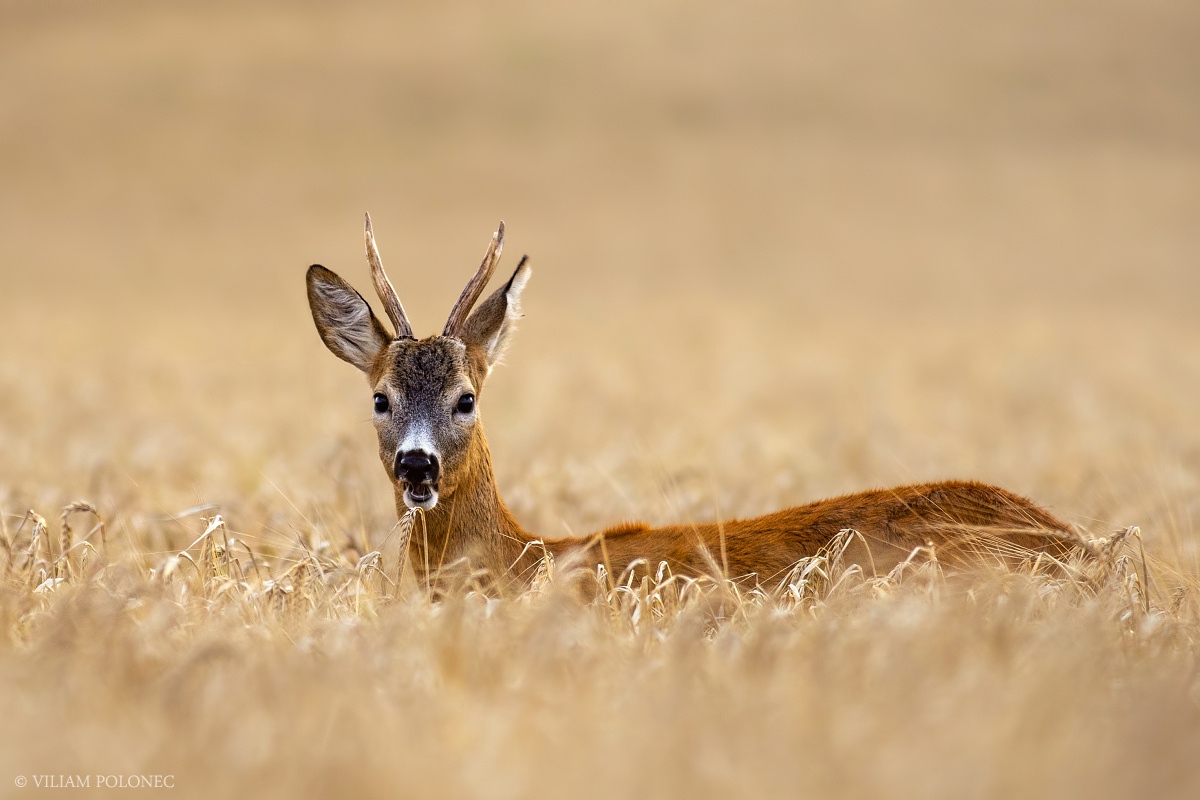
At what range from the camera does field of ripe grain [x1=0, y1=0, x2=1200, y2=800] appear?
10.6 ft

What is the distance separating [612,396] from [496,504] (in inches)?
383

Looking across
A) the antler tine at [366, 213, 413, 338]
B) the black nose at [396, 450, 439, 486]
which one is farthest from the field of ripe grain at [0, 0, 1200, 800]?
the antler tine at [366, 213, 413, 338]

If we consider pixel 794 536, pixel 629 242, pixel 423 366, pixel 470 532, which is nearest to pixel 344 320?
pixel 423 366

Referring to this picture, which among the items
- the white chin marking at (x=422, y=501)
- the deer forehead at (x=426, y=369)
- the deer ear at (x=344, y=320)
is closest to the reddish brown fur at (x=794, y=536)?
the white chin marking at (x=422, y=501)

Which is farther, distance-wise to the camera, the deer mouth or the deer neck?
the deer neck

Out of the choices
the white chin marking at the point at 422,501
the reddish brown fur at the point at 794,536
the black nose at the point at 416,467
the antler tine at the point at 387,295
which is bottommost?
the reddish brown fur at the point at 794,536

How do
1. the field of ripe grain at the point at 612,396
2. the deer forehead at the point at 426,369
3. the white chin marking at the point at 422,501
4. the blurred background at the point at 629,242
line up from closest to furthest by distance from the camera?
the field of ripe grain at the point at 612,396, the white chin marking at the point at 422,501, the deer forehead at the point at 426,369, the blurred background at the point at 629,242

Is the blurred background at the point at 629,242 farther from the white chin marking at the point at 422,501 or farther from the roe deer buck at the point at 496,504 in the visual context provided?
the white chin marking at the point at 422,501

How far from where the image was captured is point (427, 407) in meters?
5.80

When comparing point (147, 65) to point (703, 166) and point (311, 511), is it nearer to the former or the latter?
point (703, 166)

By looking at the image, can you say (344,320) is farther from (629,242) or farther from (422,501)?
(629,242)

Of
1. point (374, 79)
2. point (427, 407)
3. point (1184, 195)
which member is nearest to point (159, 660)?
point (427, 407)

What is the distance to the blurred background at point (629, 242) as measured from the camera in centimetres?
1027

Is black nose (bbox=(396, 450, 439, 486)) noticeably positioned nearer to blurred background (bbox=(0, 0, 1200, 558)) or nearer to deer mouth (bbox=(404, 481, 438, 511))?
deer mouth (bbox=(404, 481, 438, 511))
